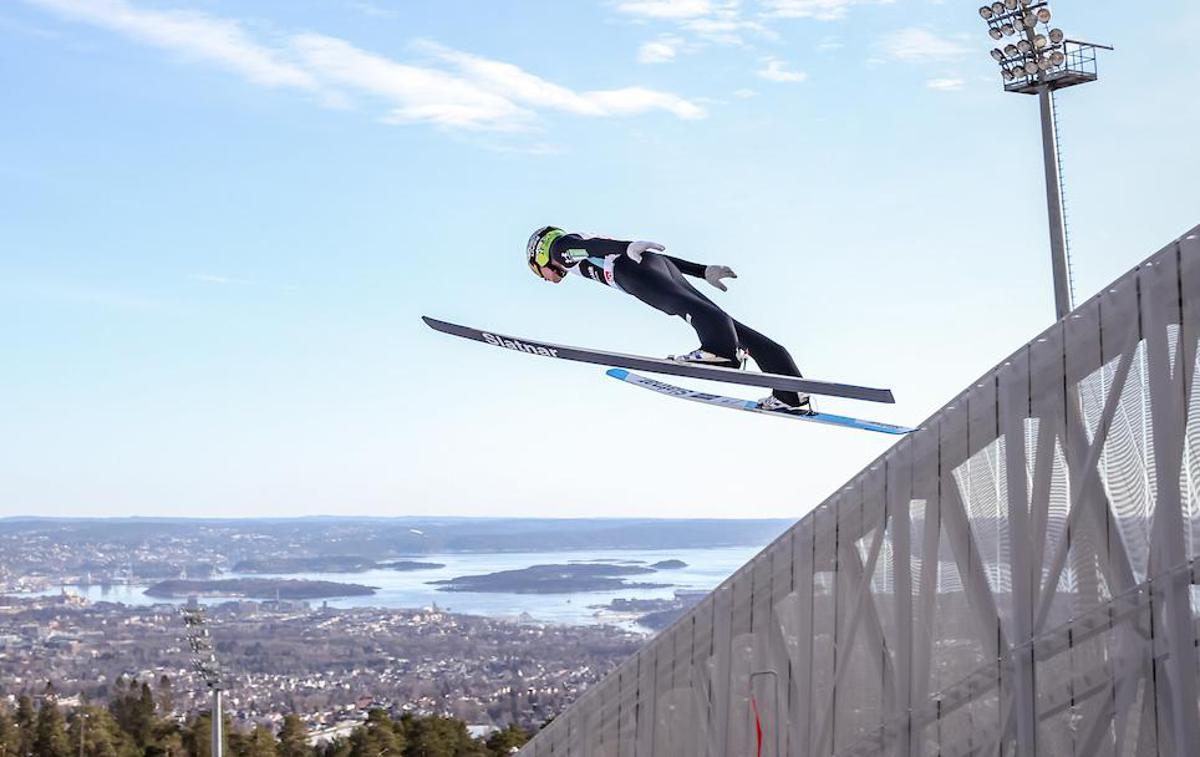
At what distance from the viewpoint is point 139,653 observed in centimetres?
15000

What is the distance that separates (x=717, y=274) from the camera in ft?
53.5

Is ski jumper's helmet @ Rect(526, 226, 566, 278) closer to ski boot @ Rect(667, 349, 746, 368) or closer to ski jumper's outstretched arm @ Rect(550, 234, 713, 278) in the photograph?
ski jumper's outstretched arm @ Rect(550, 234, 713, 278)

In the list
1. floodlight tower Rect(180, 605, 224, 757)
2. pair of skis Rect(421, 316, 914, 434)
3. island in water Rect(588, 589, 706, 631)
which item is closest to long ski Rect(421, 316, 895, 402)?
pair of skis Rect(421, 316, 914, 434)

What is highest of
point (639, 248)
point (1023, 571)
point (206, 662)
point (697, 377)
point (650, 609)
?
point (639, 248)

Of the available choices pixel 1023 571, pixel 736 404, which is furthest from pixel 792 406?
pixel 1023 571

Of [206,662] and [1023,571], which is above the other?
[1023,571]

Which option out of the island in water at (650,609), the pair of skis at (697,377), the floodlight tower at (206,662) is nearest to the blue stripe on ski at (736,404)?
the pair of skis at (697,377)

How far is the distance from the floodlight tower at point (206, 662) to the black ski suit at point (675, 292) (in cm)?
1663

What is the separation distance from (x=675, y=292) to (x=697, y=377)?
0.92m

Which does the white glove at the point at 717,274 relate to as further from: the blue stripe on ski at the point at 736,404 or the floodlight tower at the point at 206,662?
the floodlight tower at the point at 206,662

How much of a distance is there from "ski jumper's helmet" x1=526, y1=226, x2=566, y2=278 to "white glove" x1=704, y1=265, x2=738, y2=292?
2.00 metres

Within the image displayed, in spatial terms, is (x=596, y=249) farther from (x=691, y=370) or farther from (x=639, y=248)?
(x=691, y=370)

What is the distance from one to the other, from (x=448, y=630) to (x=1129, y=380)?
156 meters

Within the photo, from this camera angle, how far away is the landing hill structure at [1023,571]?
1076cm
